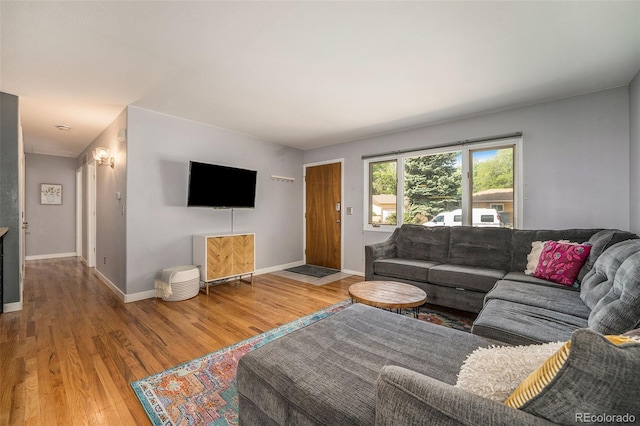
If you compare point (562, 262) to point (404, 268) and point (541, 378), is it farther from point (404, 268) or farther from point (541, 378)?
point (541, 378)

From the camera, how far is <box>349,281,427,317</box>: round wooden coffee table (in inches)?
82.7

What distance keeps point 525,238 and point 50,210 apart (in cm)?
872

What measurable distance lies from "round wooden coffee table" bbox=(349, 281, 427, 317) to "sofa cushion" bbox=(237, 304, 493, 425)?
60 centimetres

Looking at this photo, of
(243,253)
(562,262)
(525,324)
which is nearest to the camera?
(525,324)

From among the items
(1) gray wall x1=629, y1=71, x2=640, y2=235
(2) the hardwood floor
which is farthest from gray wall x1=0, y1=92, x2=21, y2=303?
(1) gray wall x1=629, y1=71, x2=640, y2=235

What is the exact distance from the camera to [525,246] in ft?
9.46

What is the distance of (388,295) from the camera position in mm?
2283

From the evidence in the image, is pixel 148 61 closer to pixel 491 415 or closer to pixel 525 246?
pixel 491 415

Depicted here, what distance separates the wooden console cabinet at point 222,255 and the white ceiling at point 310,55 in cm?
173

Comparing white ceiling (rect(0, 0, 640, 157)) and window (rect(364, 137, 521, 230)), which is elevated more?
white ceiling (rect(0, 0, 640, 157))

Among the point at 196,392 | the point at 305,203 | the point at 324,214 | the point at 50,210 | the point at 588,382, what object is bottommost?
the point at 196,392

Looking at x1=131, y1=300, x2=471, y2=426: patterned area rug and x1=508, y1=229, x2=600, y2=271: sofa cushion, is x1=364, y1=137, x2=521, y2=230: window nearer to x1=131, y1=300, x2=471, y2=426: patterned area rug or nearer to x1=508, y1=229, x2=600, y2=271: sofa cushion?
x1=508, y1=229, x2=600, y2=271: sofa cushion

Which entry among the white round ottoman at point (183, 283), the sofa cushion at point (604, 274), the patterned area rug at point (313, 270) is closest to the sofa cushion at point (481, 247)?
the sofa cushion at point (604, 274)

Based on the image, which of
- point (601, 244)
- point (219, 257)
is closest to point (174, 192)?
point (219, 257)
